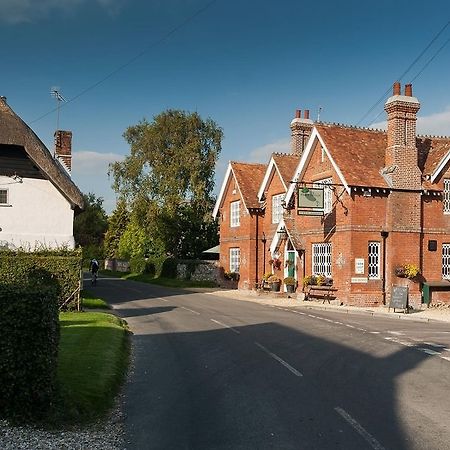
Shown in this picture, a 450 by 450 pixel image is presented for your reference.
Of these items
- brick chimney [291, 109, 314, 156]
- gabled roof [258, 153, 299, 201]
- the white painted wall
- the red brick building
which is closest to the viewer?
the white painted wall

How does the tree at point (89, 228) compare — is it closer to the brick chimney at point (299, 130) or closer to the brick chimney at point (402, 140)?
the brick chimney at point (299, 130)

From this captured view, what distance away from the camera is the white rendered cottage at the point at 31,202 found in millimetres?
24938

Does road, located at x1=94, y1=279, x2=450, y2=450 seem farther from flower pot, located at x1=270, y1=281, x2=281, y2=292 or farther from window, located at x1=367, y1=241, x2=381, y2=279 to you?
flower pot, located at x1=270, y1=281, x2=281, y2=292

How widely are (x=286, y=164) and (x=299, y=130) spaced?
362 centimetres

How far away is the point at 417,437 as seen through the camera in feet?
23.2

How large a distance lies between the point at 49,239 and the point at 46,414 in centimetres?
1903

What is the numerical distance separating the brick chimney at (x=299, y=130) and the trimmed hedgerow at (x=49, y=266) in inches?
839

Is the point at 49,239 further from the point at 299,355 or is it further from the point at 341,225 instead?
the point at 299,355

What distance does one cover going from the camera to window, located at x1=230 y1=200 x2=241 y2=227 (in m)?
41.0

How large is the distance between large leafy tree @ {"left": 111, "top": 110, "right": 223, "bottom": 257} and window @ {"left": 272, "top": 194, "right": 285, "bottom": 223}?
50.9ft

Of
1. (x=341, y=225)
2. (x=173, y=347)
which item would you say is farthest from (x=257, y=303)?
(x=173, y=347)

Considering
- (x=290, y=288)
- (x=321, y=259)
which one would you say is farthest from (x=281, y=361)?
(x=290, y=288)

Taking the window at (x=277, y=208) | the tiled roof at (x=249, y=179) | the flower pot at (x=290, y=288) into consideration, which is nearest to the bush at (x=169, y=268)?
the tiled roof at (x=249, y=179)

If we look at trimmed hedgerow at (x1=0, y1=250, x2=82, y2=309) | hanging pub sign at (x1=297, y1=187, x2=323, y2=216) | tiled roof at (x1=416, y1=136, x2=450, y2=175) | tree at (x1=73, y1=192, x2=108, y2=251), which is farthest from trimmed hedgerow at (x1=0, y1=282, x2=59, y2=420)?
tree at (x1=73, y1=192, x2=108, y2=251)
